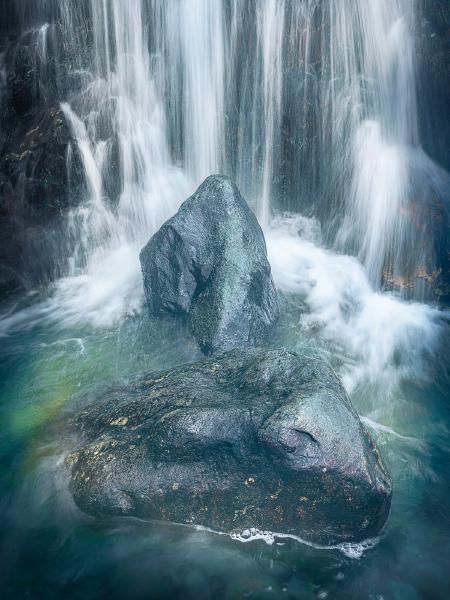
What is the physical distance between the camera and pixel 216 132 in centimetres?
1142

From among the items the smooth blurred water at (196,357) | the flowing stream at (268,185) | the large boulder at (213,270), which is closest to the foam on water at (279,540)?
the smooth blurred water at (196,357)

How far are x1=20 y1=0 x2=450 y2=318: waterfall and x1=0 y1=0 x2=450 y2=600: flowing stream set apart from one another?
0.03m

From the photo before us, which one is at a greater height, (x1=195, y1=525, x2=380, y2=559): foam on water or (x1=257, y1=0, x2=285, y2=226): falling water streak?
(x1=257, y1=0, x2=285, y2=226): falling water streak

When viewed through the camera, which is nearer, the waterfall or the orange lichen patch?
the orange lichen patch

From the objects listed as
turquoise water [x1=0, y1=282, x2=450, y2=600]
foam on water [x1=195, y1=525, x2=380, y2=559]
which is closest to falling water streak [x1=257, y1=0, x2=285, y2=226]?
turquoise water [x1=0, y1=282, x2=450, y2=600]

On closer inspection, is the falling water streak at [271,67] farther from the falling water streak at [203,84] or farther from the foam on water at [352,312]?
the foam on water at [352,312]

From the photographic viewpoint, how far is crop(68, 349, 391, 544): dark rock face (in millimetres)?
4473

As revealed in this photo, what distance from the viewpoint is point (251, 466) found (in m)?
4.64

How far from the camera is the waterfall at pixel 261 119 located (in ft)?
33.5

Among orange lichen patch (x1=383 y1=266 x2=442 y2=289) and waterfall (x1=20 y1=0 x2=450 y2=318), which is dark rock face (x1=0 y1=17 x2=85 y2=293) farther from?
orange lichen patch (x1=383 y1=266 x2=442 y2=289)

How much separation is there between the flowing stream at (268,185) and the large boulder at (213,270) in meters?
0.57

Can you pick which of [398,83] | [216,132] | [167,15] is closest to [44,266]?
[216,132]

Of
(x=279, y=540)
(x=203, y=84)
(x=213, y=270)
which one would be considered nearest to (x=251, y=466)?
(x=279, y=540)

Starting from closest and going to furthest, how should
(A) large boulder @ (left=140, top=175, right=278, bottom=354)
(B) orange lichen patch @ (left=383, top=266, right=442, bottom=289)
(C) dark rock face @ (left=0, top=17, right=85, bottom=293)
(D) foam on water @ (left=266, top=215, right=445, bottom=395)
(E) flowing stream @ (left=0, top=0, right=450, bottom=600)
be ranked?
(A) large boulder @ (left=140, top=175, right=278, bottom=354)
(E) flowing stream @ (left=0, top=0, right=450, bottom=600)
(D) foam on water @ (left=266, top=215, right=445, bottom=395)
(B) orange lichen patch @ (left=383, top=266, right=442, bottom=289)
(C) dark rock face @ (left=0, top=17, right=85, bottom=293)
